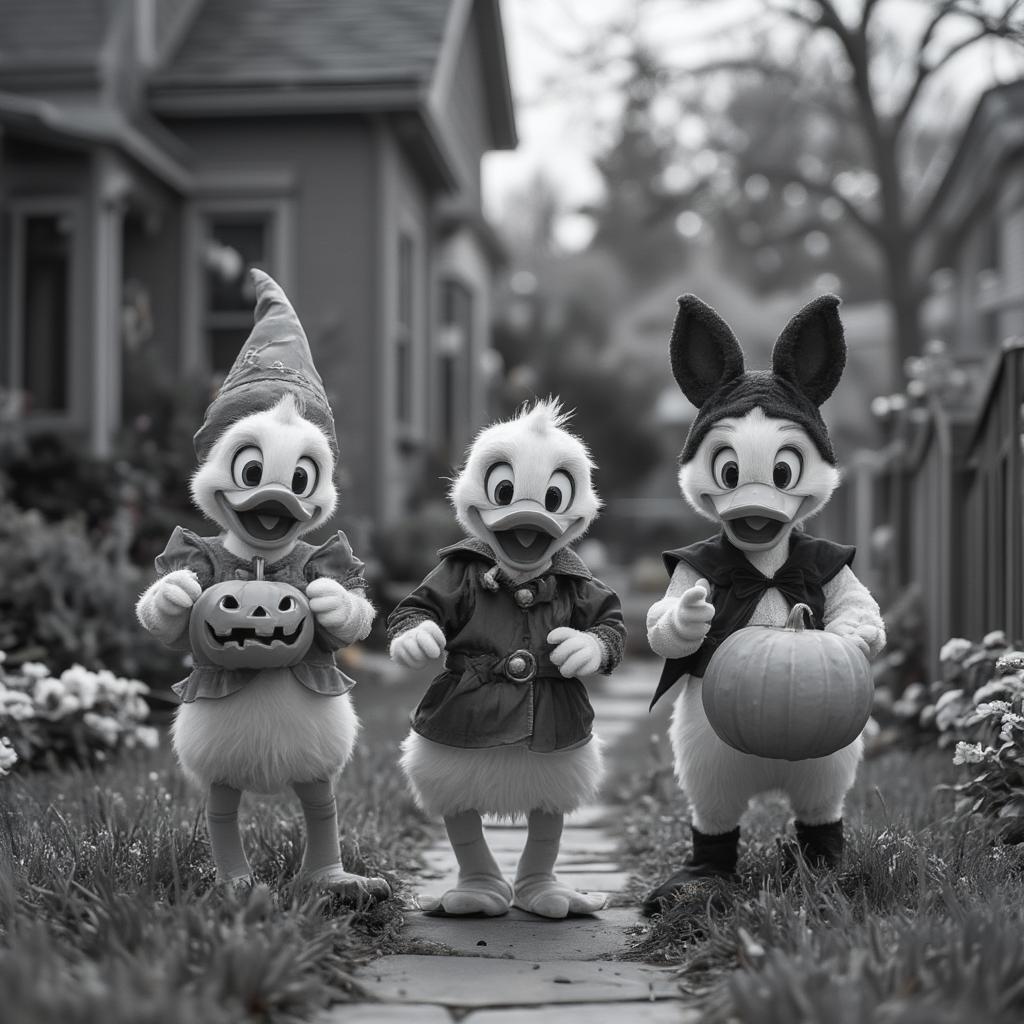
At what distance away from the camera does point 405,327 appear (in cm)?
1196

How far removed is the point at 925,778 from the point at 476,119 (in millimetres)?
11724

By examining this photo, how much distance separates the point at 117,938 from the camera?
2.70 meters

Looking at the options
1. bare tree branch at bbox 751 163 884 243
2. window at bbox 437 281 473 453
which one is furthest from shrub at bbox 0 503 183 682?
bare tree branch at bbox 751 163 884 243

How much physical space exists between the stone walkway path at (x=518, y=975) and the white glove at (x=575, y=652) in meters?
0.71

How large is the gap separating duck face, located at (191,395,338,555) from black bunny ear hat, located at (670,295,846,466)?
1066 mm

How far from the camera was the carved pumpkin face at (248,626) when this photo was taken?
10.8ft

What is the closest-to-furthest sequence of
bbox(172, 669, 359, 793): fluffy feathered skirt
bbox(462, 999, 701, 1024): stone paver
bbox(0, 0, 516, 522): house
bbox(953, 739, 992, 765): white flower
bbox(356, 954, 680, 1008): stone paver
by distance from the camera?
bbox(462, 999, 701, 1024): stone paver
bbox(356, 954, 680, 1008): stone paver
bbox(172, 669, 359, 793): fluffy feathered skirt
bbox(953, 739, 992, 765): white flower
bbox(0, 0, 516, 522): house

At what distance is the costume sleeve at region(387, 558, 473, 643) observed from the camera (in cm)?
353

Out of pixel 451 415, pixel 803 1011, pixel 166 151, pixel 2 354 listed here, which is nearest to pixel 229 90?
pixel 166 151

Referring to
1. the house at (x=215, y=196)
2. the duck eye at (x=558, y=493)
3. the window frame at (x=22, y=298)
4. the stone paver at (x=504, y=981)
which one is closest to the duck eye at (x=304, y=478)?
the duck eye at (x=558, y=493)

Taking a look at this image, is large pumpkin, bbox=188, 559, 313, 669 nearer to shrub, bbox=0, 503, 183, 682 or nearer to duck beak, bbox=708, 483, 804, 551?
duck beak, bbox=708, 483, 804, 551

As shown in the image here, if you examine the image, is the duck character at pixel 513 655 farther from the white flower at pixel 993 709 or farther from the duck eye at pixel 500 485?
the white flower at pixel 993 709

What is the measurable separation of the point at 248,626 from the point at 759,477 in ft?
4.71

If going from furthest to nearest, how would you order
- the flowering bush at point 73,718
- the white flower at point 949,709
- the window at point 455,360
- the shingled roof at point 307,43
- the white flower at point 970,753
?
1. the window at point 455,360
2. the shingled roof at point 307,43
3. the flowering bush at point 73,718
4. the white flower at point 949,709
5. the white flower at point 970,753
